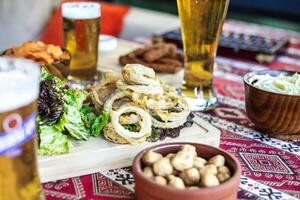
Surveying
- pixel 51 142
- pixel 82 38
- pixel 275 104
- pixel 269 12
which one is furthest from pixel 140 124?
pixel 269 12

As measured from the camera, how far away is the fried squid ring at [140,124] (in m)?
0.80

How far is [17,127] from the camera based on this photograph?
0.57m

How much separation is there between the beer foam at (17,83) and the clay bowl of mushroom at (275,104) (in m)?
0.48

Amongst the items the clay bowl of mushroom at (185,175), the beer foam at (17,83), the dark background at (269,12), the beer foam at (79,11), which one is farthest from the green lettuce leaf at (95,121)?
the dark background at (269,12)

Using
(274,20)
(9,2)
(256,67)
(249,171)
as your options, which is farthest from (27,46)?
(274,20)

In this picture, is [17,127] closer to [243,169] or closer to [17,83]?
[17,83]

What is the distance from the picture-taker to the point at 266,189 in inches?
30.6

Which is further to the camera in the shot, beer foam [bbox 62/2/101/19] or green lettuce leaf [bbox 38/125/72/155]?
beer foam [bbox 62/2/101/19]

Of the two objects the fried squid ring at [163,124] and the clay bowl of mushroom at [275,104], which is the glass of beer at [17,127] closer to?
the fried squid ring at [163,124]

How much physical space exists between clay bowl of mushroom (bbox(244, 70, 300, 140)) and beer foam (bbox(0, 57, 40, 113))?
48 cm

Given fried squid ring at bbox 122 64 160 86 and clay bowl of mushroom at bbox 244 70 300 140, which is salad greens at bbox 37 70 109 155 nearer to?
fried squid ring at bbox 122 64 160 86

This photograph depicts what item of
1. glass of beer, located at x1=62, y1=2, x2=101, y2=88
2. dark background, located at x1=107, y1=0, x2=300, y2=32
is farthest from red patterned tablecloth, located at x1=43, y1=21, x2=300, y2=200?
dark background, located at x1=107, y1=0, x2=300, y2=32

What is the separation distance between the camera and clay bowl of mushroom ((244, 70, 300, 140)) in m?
0.90

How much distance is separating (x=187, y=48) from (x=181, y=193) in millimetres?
533
